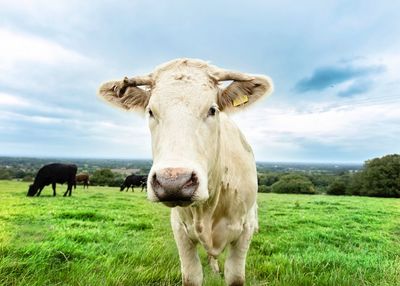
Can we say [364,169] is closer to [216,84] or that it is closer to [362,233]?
[362,233]

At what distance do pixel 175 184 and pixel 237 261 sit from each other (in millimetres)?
A: 2239

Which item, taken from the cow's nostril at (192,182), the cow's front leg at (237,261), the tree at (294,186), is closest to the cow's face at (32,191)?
the cow's front leg at (237,261)

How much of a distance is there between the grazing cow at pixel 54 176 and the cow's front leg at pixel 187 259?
62.0 feet

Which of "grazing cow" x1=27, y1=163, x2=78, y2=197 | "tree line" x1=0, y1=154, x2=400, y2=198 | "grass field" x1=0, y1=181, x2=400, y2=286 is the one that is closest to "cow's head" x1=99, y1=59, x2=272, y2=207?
"grass field" x1=0, y1=181, x2=400, y2=286

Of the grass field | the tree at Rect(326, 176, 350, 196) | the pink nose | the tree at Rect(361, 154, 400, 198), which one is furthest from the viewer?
the tree at Rect(326, 176, 350, 196)

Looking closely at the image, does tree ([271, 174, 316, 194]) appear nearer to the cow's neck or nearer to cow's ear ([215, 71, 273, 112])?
the cow's neck

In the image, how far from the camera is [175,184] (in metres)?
2.42

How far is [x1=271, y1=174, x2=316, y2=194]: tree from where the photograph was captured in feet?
122

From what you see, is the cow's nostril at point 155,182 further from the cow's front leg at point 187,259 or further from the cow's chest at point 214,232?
the cow's front leg at point 187,259

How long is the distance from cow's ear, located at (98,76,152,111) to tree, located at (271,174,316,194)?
1383 inches

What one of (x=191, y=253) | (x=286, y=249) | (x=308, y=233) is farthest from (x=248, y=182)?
(x=308, y=233)

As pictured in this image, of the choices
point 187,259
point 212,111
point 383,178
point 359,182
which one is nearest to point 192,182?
point 212,111

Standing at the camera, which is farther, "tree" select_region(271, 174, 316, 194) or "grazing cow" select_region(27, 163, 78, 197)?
"tree" select_region(271, 174, 316, 194)

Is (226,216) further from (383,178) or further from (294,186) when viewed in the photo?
(383,178)
